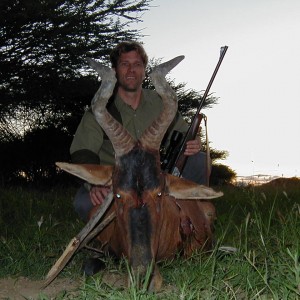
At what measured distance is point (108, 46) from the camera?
45.5ft

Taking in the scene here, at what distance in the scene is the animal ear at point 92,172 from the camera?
13.6 feet

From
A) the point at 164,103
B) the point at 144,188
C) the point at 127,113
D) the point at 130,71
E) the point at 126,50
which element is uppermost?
the point at 126,50

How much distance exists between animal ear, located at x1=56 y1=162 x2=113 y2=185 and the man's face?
162 cm

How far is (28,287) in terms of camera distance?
15.1 ft

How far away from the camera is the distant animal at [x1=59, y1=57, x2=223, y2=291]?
386 centimetres

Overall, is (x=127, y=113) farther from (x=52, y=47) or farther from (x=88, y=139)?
(x=52, y=47)

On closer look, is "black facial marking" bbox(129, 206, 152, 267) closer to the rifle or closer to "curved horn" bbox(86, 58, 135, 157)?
"curved horn" bbox(86, 58, 135, 157)

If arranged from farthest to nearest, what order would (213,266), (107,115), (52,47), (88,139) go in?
(52,47) → (88,139) → (107,115) → (213,266)

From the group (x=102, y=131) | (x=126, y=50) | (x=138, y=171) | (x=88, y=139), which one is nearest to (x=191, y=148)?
(x=102, y=131)

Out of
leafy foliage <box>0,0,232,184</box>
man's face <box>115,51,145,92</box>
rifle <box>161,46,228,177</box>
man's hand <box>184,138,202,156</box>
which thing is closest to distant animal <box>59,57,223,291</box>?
rifle <box>161,46,228,177</box>

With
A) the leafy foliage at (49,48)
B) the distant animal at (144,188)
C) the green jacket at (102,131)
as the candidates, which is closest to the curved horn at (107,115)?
the distant animal at (144,188)

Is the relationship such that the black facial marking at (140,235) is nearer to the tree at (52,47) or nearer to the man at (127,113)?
the man at (127,113)

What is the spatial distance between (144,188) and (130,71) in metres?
2.04

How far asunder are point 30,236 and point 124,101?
5.20 ft
